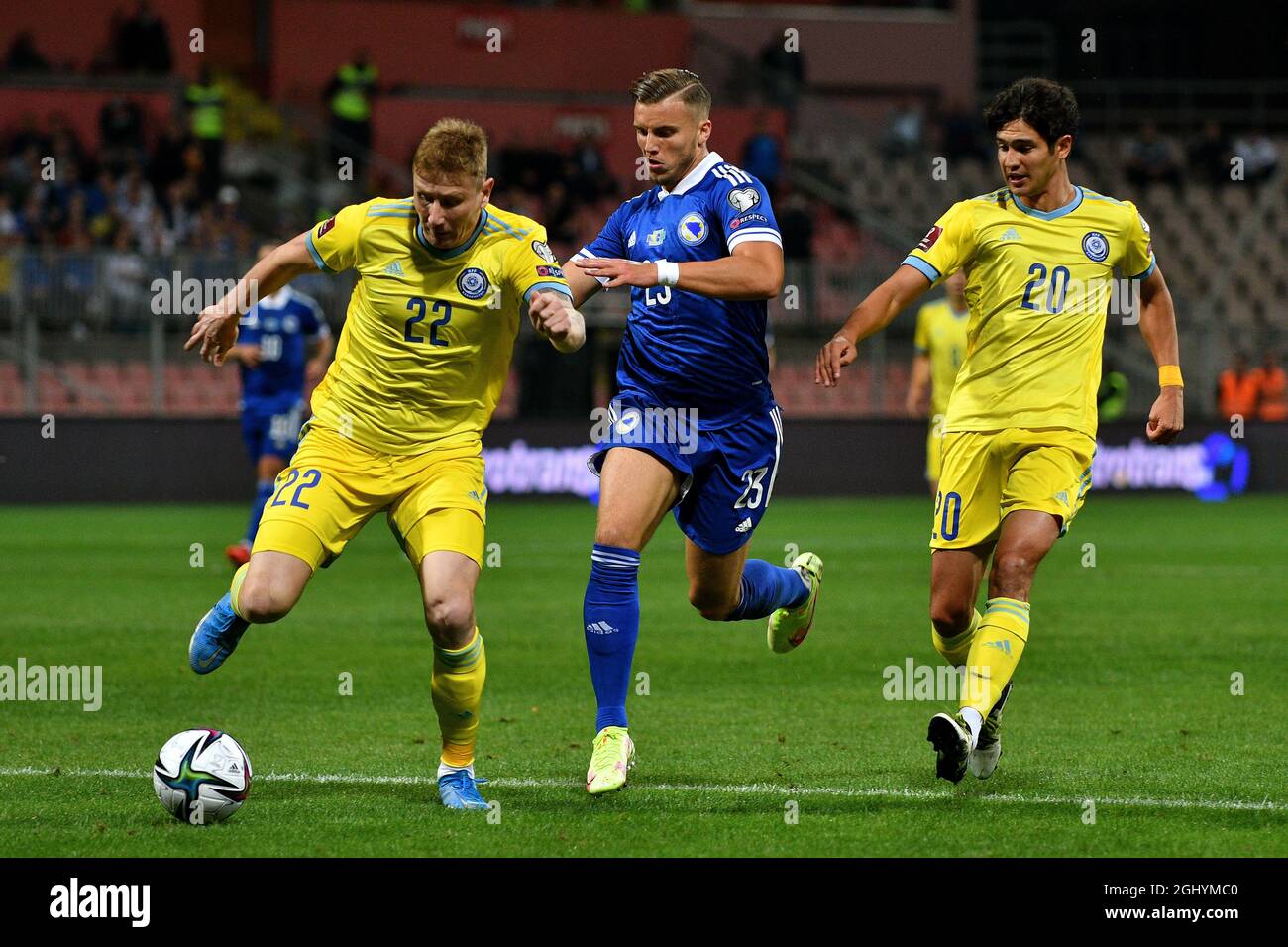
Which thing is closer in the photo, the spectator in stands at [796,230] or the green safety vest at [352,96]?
the spectator in stands at [796,230]

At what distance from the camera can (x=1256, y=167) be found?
99.9 feet

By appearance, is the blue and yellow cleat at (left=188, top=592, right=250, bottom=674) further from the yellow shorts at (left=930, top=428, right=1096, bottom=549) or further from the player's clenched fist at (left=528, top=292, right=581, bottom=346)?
the yellow shorts at (left=930, top=428, right=1096, bottom=549)

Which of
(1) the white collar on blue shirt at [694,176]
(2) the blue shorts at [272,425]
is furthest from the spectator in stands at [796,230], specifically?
(1) the white collar on blue shirt at [694,176]

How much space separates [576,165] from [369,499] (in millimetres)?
20725

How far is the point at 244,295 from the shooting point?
20.7 feet

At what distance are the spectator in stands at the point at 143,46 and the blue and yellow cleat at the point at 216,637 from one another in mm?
22657

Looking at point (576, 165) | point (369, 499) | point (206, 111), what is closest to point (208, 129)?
point (206, 111)

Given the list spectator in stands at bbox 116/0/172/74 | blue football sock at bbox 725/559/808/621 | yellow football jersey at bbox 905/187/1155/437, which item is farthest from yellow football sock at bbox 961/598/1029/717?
spectator in stands at bbox 116/0/172/74

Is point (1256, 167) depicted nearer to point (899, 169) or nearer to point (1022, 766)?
point (899, 169)

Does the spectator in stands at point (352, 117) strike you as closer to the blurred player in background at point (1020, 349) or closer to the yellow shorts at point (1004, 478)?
the blurred player in background at point (1020, 349)

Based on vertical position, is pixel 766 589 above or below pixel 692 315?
below

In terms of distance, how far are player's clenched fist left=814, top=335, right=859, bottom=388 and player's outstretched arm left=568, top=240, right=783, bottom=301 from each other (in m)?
0.27

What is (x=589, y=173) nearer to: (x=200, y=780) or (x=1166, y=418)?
(x=1166, y=418)

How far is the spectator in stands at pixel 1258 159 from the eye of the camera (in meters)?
30.4
